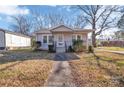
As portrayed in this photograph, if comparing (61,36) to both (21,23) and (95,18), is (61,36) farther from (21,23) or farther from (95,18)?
(21,23)

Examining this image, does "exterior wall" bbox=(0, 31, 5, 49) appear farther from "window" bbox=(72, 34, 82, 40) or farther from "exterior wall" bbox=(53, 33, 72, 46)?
"window" bbox=(72, 34, 82, 40)

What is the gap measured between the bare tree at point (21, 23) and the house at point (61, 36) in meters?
15.0

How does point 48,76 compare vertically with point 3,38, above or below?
below

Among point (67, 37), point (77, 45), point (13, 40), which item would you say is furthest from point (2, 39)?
point (77, 45)

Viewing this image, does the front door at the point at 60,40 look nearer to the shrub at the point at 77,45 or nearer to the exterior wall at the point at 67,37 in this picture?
the exterior wall at the point at 67,37

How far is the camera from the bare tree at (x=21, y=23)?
33.9m

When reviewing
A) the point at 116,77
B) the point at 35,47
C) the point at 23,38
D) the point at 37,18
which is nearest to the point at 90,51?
the point at 35,47

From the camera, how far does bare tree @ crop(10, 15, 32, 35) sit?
33906 mm

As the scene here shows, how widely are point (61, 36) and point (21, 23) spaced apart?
70.4 ft

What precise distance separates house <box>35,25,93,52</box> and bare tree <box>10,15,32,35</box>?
15.0m

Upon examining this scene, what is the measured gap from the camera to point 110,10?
2494cm

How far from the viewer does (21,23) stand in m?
37.2
